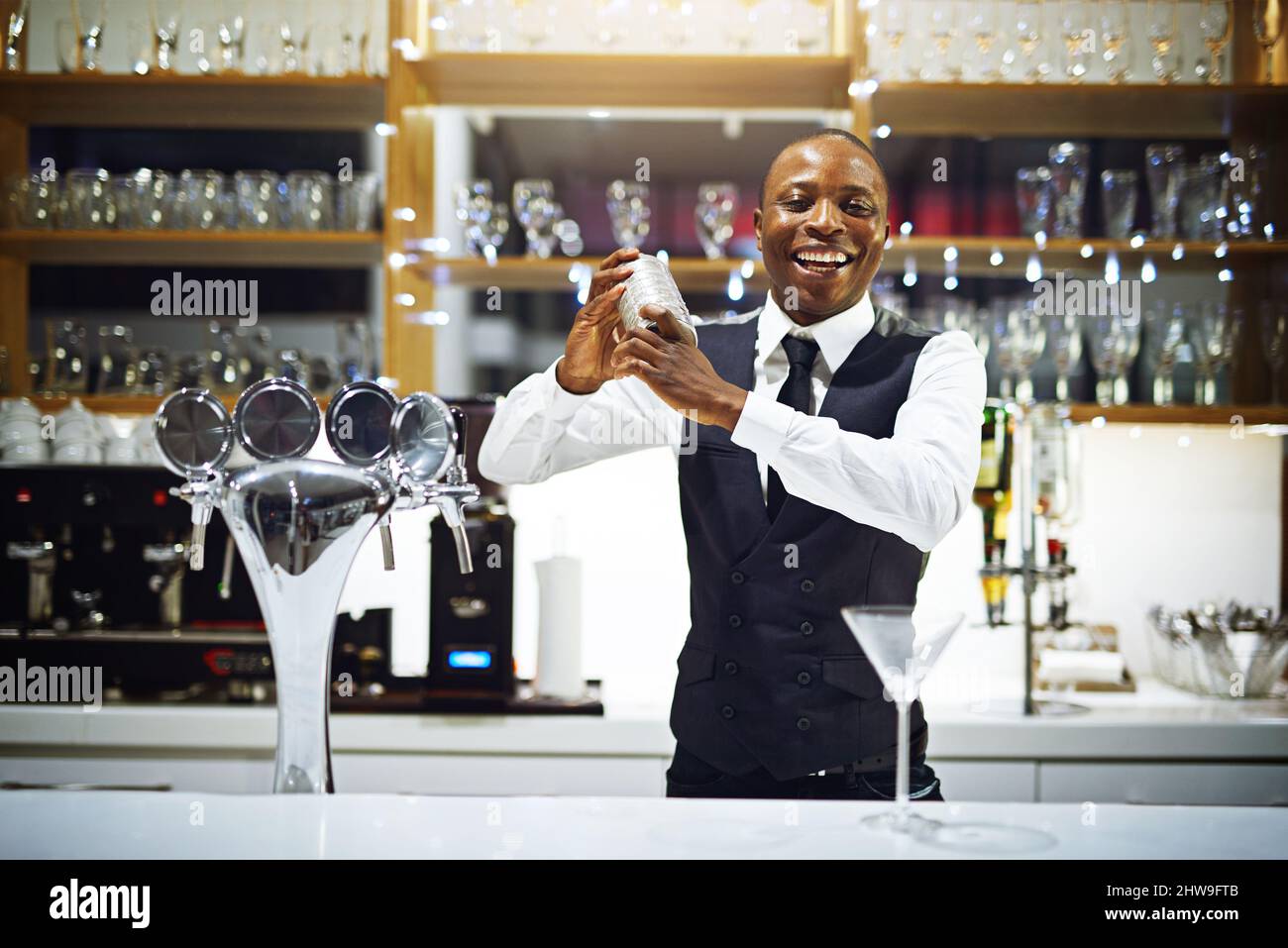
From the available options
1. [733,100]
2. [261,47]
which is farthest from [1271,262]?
[261,47]

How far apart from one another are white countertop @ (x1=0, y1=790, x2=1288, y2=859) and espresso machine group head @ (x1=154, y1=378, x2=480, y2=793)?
3.3 inches

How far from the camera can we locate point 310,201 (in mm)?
2654

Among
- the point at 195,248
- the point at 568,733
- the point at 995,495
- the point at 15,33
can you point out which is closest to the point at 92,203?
the point at 195,248

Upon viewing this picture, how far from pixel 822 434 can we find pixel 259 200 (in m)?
1.78

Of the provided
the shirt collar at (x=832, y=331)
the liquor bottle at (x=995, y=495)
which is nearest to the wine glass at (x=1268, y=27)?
the liquor bottle at (x=995, y=495)

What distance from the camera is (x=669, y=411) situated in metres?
1.71

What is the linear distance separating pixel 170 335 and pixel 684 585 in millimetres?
1475

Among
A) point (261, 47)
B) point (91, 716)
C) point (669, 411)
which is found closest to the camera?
point (669, 411)

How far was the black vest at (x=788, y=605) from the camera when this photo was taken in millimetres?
1501

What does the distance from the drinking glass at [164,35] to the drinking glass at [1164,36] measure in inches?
89.4

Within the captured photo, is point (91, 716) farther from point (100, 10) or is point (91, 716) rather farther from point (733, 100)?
point (733, 100)

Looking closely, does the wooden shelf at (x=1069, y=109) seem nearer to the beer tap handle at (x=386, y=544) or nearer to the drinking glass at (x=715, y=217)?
the drinking glass at (x=715, y=217)

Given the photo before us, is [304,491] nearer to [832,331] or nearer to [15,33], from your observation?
[832,331]

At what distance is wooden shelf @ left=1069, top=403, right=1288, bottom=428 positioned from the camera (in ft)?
8.53
